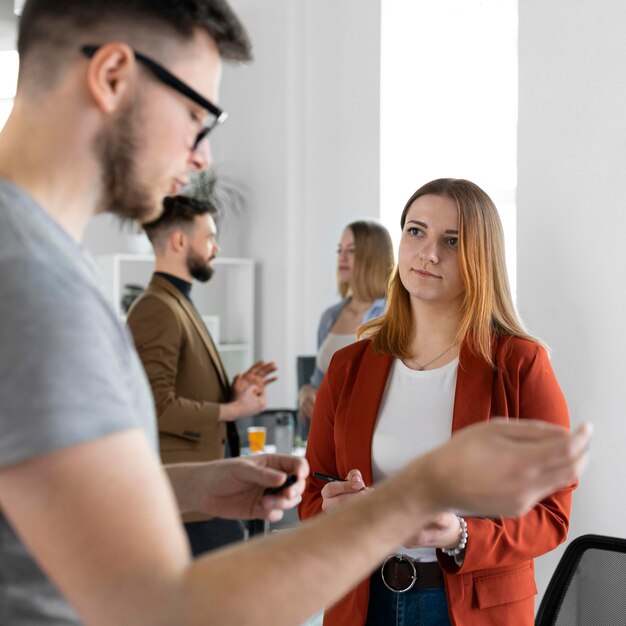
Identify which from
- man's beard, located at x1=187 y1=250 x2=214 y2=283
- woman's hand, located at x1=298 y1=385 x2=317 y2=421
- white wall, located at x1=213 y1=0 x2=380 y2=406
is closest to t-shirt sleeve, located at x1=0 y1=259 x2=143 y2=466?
man's beard, located at x1=187 y1=250 x2=214 y2=283

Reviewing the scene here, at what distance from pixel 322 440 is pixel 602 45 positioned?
1792 millimetres

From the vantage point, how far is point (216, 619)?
645 mm

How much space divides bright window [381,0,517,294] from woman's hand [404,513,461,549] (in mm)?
2482

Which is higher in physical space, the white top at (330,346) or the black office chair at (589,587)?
the white top at (330,346)

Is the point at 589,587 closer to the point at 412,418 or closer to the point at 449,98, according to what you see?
the point at 412,418

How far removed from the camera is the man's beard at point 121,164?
2.61ft

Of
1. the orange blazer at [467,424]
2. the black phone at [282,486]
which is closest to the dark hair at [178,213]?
the orange blazer at [467,424]

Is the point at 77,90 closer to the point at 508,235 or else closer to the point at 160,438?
the point at 160,438

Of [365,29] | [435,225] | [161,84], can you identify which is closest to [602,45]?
[435,225]

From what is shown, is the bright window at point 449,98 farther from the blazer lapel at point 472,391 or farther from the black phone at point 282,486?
the black phone at point 282,486

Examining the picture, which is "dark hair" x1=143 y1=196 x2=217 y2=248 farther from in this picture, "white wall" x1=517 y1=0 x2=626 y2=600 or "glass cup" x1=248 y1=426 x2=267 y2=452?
"white wall" x1=517 y1=0 x2=626 y2=600

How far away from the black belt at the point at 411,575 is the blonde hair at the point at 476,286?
0.50m

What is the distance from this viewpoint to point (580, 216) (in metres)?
2.88

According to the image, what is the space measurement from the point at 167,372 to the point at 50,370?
7.63 ft
